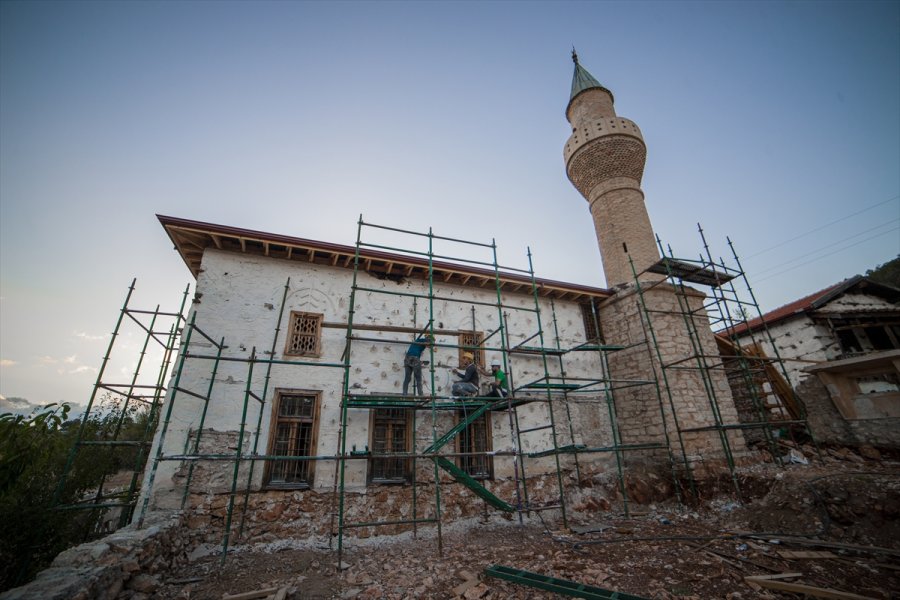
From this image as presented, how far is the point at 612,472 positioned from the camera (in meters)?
Answer: 10.8

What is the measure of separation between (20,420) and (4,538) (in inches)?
131

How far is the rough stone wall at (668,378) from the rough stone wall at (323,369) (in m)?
0.93

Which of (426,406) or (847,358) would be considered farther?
(847,358)

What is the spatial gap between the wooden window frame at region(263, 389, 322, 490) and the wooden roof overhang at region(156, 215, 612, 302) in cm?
356

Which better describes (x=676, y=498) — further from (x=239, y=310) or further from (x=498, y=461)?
(x=239, y=310)

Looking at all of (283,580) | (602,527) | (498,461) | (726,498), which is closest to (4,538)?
(283,580)

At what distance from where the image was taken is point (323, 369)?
919 cm

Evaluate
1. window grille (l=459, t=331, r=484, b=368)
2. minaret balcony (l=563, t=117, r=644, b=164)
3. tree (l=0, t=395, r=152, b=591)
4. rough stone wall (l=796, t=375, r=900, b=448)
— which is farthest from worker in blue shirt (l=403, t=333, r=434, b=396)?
rough stone wall (l=796, t=375, r=900, b=448)

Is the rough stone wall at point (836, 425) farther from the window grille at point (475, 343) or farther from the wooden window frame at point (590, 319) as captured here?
the window grille at point (475, 343)

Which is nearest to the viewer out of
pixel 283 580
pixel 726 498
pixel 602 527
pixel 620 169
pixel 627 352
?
pixel 283 580

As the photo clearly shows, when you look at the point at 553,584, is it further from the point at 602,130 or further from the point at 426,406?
the point at 602,130

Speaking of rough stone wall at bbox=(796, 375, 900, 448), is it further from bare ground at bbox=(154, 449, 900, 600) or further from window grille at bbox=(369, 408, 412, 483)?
window grille at bbox=(369, 408, 412, 483)

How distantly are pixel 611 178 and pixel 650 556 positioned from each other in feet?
41.7

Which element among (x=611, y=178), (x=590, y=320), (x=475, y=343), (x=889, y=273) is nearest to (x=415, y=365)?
(x=475, y=343)
